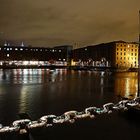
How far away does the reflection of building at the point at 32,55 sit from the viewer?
164m

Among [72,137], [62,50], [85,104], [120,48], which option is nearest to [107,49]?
[120,48]

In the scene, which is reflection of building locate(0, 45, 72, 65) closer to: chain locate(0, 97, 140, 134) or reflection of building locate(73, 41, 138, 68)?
reflection of building locate(73, 41, 138, 68)

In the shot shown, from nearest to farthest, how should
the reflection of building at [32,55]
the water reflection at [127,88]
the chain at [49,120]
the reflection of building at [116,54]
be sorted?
the chain at [49,120], the water reflection at [127,88], the reflection of building at [116,54], the reflection of building at [32,55]

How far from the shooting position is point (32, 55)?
169750mm

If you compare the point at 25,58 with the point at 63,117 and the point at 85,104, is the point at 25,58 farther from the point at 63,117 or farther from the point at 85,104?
the point at 63,117

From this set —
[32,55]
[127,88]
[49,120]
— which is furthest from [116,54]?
[49,120]

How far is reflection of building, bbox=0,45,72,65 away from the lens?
164m

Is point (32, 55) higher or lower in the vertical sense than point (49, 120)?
higher

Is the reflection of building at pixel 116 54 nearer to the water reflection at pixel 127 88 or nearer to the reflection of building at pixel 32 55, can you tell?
the reflection of building at pixel 32 55

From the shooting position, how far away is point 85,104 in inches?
894

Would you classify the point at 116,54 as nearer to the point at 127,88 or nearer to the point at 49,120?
the point at 127,88

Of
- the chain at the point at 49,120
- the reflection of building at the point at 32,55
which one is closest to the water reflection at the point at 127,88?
the chain at the point at 49,120

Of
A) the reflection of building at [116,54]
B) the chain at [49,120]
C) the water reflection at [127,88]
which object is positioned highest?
the reflection of building at [116,54]

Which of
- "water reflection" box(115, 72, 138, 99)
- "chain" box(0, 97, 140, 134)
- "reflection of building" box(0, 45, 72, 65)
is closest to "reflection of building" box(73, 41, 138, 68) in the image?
"reflection of building" box(0, 45, 72, 65)
